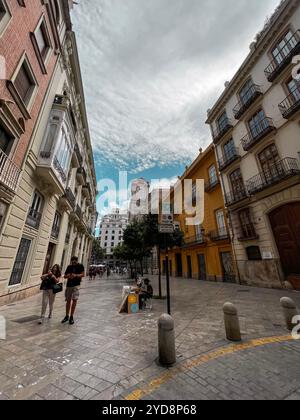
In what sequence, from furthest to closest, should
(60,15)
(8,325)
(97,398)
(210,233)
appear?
1. (210,233)
2. (60,15)
3. (8,325)
4. (97,398)

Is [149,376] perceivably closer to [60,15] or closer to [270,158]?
[270,158]

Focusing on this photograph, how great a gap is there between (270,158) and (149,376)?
13719mm

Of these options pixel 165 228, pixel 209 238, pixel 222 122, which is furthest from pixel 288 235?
pixel 222 122

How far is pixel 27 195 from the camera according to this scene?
8.46m

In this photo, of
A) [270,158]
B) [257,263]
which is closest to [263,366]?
[257,263]

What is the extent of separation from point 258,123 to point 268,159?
10.2 ft

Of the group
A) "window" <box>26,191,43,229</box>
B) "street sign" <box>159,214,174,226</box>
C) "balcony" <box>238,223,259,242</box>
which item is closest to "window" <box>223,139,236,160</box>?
"balcony" <box>238,223,259,242</box>

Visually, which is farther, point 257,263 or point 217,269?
point 217,269

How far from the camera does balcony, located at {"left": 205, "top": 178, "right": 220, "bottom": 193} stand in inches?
681

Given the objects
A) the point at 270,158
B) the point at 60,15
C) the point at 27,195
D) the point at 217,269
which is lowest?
the point at 217,269

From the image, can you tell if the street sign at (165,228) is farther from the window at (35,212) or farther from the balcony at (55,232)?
the balcony at (55,232)

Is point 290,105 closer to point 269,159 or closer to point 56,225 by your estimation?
point 269,159

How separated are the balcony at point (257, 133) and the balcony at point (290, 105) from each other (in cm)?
88

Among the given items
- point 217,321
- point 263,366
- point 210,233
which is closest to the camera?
point 263,366
